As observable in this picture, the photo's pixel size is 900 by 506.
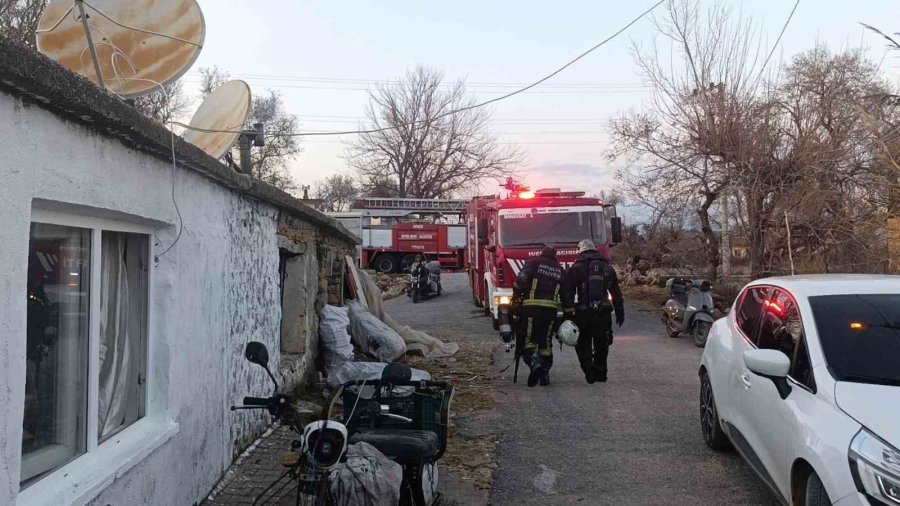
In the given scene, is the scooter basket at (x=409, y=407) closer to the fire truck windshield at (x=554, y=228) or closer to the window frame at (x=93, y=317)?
the window frame at (x=93, y=317)

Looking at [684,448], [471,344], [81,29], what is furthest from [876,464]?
[471,344]

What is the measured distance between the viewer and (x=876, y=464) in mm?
3205

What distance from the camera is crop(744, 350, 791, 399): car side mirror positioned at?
4.08 meters

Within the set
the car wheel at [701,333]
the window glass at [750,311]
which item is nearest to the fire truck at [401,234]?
the car wheel at [701,333]

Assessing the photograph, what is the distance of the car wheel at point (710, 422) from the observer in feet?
19.2

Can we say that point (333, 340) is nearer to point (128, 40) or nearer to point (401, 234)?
point (128, 40)

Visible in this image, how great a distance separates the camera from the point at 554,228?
13.4 m

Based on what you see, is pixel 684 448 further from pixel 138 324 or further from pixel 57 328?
pixel 57 328

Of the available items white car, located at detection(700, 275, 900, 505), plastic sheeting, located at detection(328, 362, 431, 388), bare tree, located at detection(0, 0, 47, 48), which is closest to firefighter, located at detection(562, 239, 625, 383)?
plastic sheeting, located at detection(328, 362, 431, 388)

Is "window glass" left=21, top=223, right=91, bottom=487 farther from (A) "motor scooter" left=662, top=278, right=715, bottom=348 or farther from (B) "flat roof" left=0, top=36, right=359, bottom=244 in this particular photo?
(A) "motor scooter" left=662, top=278, right=715, bottom=348

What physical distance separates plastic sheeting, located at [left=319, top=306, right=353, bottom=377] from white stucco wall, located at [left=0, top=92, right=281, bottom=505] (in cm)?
177

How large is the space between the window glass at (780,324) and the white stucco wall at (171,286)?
372 centimetres

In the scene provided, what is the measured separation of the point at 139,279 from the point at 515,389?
214 inches

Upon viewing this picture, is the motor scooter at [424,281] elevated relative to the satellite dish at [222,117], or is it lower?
lower
